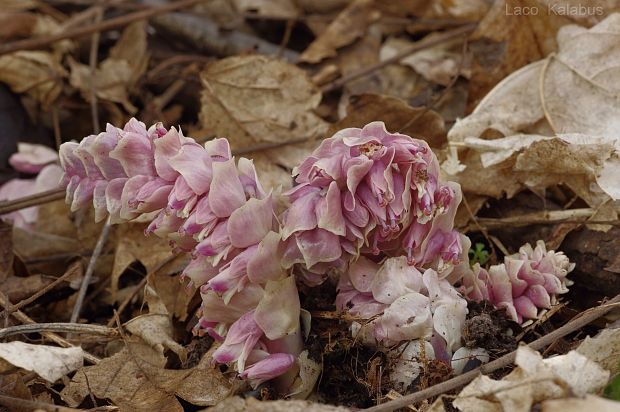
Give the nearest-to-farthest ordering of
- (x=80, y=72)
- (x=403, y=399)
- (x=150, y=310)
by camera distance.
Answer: (x=403, y=399)
(x=150, y=310)
(x=80, y=72)

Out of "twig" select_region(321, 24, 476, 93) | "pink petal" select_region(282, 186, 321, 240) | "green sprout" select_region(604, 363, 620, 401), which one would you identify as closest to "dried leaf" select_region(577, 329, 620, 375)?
"green sprout" select_region(604, 363, 620, 401)

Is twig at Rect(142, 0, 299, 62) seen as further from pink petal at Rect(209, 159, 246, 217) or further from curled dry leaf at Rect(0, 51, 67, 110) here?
pink petal at Rect(209, 159, 246, 217)

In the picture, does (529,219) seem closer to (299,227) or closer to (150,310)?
(299,227)

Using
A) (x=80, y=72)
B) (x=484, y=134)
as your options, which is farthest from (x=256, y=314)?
(x=80, y=72)

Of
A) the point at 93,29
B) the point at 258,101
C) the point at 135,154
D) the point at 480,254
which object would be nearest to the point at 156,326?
the point at 135,154

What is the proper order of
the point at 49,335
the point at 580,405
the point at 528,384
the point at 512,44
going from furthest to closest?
the point at 512,44 < the point at 49,335 < the point at 528,384 < the point at 580,405

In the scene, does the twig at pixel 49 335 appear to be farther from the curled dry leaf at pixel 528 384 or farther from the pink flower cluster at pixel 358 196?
the curled dry leaf at pixel 528 384

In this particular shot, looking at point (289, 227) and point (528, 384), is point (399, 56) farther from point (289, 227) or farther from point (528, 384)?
point (528, 384)
